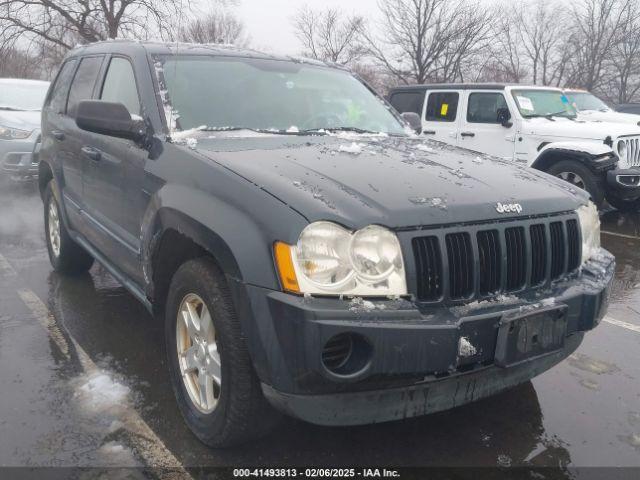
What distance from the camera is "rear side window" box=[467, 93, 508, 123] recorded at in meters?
9.03

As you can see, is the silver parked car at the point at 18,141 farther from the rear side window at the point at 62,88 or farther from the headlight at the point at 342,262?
the headlight at the point at 342,262

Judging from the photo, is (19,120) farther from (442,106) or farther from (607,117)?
(607,117)

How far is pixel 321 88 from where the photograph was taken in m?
3.90

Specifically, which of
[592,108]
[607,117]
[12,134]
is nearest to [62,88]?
[12,134]

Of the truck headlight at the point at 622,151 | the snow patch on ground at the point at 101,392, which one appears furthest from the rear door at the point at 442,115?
the snow patch on ground at the point at 101,392

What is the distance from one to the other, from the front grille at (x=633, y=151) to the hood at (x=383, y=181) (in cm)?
590

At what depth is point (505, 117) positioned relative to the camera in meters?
8.77

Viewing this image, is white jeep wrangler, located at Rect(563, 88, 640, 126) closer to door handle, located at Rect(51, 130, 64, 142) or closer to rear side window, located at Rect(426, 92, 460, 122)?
rear side window, located at Rect(426, 92, 460, 122)

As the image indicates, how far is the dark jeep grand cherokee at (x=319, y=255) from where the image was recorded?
6.82ft

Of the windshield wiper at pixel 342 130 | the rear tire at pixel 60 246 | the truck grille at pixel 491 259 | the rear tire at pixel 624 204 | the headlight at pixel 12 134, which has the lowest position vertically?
the rear tire at pixel 624 204

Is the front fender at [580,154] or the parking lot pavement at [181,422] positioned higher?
the front fender at [580,154]

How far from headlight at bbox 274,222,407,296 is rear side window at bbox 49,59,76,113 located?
138 inches

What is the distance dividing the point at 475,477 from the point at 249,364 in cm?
113

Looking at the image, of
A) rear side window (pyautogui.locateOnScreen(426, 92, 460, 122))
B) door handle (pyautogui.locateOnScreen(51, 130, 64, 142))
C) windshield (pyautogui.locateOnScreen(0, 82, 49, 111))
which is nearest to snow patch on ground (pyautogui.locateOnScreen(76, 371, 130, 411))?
door handle (pyautogui.locateOnScreen(51, 130, 64, 142))
